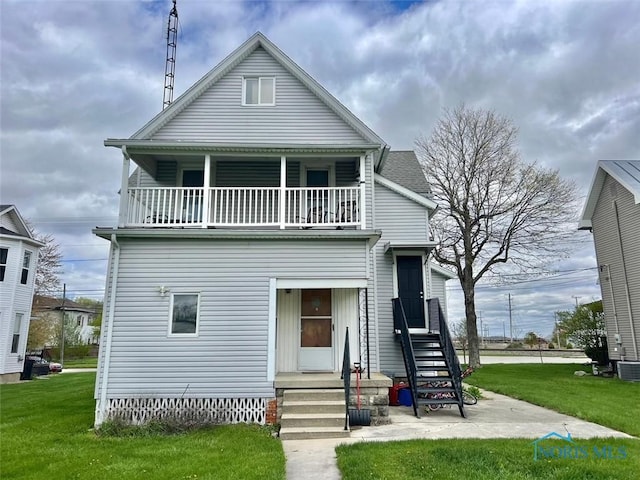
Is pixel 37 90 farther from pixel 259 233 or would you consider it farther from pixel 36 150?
pixel 259 233

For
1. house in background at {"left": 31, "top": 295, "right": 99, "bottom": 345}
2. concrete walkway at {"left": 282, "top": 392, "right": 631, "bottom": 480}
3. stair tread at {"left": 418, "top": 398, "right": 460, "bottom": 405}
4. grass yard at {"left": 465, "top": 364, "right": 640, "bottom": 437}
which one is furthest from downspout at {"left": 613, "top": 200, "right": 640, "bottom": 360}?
house in background at {"left": 31, "top": 295, "right": 99, "bottom": 345}

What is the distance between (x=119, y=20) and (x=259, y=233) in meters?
9.48

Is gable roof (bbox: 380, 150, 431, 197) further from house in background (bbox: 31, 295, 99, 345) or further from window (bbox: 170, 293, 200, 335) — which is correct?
house in background (bbox: 31, 295, 99, 345)

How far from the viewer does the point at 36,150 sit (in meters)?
25.2

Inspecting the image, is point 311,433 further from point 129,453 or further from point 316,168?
point 316,168

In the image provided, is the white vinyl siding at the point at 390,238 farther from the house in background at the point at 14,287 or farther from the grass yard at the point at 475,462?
the house in background at the point at 14,287

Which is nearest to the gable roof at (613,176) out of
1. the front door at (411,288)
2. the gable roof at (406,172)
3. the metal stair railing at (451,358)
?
the gable roof at (406,172)

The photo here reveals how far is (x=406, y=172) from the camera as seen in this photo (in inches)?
603

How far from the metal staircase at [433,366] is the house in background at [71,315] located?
33.5m

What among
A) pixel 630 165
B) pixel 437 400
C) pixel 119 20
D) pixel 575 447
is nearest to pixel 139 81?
pixel 119 20

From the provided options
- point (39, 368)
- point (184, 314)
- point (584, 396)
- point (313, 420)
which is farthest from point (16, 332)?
point (584, 396)

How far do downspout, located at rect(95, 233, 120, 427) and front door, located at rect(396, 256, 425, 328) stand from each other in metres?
7.68

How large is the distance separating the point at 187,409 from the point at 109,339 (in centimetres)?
225

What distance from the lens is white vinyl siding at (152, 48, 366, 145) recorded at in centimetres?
1083
